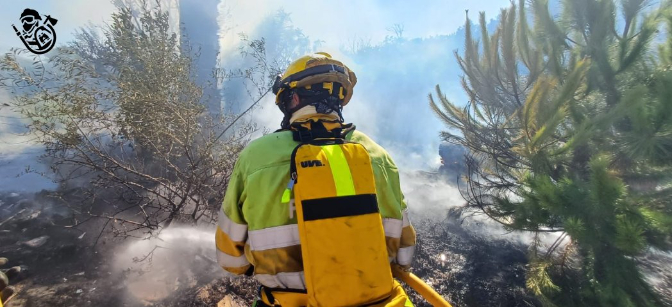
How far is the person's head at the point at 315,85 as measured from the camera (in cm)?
185

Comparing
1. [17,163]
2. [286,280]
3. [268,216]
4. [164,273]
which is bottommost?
[164,273]

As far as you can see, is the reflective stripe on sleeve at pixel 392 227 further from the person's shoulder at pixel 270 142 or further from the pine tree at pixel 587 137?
the pine tree at pixel 587 137

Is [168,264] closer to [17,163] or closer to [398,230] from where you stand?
[398,230]

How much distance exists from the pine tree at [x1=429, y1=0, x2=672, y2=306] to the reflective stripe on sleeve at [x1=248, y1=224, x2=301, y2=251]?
247cm

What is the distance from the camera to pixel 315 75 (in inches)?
72.6

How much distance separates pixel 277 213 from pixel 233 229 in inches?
14.8

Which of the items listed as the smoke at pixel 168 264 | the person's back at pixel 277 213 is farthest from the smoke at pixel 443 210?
the smoke at pixel 168 264

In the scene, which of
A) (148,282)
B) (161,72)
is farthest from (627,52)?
(148,282)

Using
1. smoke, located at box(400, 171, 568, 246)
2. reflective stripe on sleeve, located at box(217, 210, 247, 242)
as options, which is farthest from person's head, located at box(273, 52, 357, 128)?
smoke, located at box(400, 171, 568, 246)

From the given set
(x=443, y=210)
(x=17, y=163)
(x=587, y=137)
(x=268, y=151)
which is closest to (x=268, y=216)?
(x=268, y=151)

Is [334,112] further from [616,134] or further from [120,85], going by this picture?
[120,85]

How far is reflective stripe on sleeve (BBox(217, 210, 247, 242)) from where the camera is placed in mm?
1641

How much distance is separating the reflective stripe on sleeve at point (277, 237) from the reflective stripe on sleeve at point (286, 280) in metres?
0.14

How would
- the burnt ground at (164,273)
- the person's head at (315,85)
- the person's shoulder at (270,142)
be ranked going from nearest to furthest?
the person's shoulder at (270,142), the person's head at (315,85), the burnt ground at (164,273)
